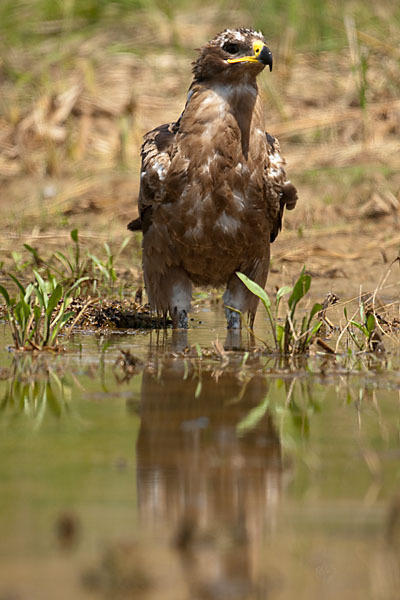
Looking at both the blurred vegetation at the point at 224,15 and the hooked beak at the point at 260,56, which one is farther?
the blurred vegetation at the point at 224,15

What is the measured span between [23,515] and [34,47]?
452 inches

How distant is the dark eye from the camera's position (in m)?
5.81

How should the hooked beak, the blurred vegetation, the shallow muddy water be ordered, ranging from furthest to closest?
1. the blurred vegetation
2. the hooked beak
3. the shallow muddy water

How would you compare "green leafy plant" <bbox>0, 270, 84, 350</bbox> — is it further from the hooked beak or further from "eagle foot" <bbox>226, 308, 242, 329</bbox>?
the hooked beak

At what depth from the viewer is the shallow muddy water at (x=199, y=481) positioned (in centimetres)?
207

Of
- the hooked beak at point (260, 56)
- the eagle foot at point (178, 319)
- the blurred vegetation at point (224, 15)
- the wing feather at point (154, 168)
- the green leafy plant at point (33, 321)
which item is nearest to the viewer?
the green leafy plant at point (33, 321)

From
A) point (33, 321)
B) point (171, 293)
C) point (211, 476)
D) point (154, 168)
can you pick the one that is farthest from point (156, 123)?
point (211, 476)

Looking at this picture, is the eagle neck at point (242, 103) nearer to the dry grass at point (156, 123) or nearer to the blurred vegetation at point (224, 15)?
the dry grass at point (156, 123)

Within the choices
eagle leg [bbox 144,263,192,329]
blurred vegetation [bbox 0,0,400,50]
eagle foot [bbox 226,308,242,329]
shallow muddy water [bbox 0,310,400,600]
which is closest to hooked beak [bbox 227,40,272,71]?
eagle leg [bbox 144,263,192,329]

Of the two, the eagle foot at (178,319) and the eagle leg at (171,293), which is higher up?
the eagle leg at (171,293)

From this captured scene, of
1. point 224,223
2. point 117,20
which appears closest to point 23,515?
point 224,223

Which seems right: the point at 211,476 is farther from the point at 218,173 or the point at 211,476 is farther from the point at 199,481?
the point at 218,173

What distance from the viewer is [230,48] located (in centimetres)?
583

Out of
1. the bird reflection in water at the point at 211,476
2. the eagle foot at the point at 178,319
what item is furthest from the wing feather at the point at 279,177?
the bird reflection in water at the point at 211,476
